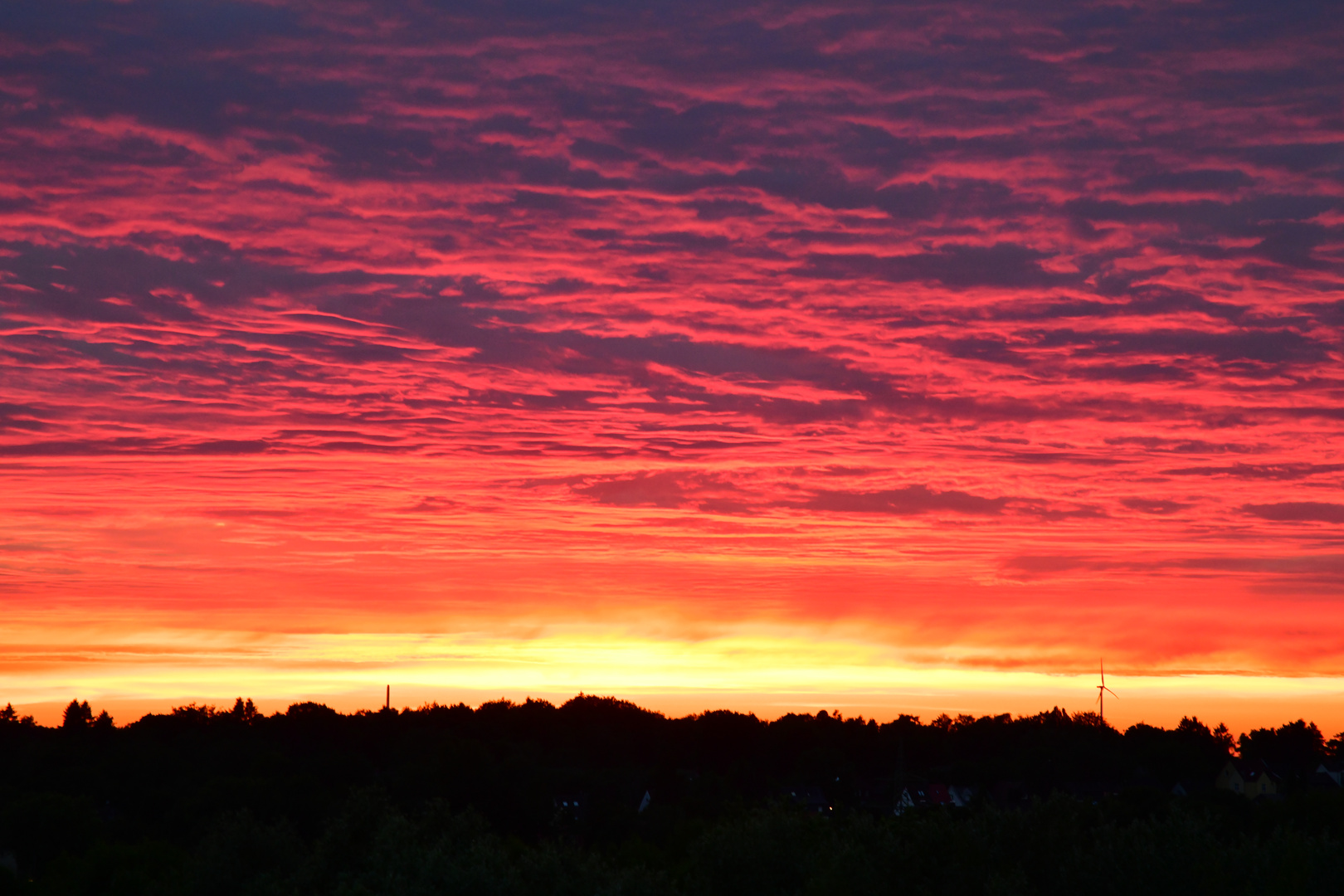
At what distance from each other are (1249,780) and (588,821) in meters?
111

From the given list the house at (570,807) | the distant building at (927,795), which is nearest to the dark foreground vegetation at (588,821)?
the house at (570,807)

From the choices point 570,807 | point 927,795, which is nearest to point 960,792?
point 927,795

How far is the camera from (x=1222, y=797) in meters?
132

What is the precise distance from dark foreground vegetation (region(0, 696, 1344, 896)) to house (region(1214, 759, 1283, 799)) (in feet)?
6.31

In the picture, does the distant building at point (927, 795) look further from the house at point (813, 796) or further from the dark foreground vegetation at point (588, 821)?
the house at point (813, 796)

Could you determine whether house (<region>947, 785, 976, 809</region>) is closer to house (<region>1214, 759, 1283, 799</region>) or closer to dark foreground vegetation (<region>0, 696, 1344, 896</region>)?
dark foreground vegetation (<region>0, 696, 1344, 896</region>)

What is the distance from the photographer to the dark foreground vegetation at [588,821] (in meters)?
48.9

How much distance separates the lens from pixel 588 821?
12719 cm

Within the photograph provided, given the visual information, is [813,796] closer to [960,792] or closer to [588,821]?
[960,792]

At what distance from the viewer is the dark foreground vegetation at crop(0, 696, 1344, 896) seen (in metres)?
48.9

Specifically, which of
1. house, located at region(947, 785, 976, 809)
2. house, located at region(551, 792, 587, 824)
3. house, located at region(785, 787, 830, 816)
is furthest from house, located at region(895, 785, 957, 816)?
house, located at region(551, 792, 587, 824)

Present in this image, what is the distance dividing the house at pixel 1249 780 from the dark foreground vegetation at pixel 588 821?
1.92 metres

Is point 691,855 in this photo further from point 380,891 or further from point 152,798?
point 152,798

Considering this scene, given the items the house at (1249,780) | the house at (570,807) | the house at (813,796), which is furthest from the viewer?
the house at (1249,780)
